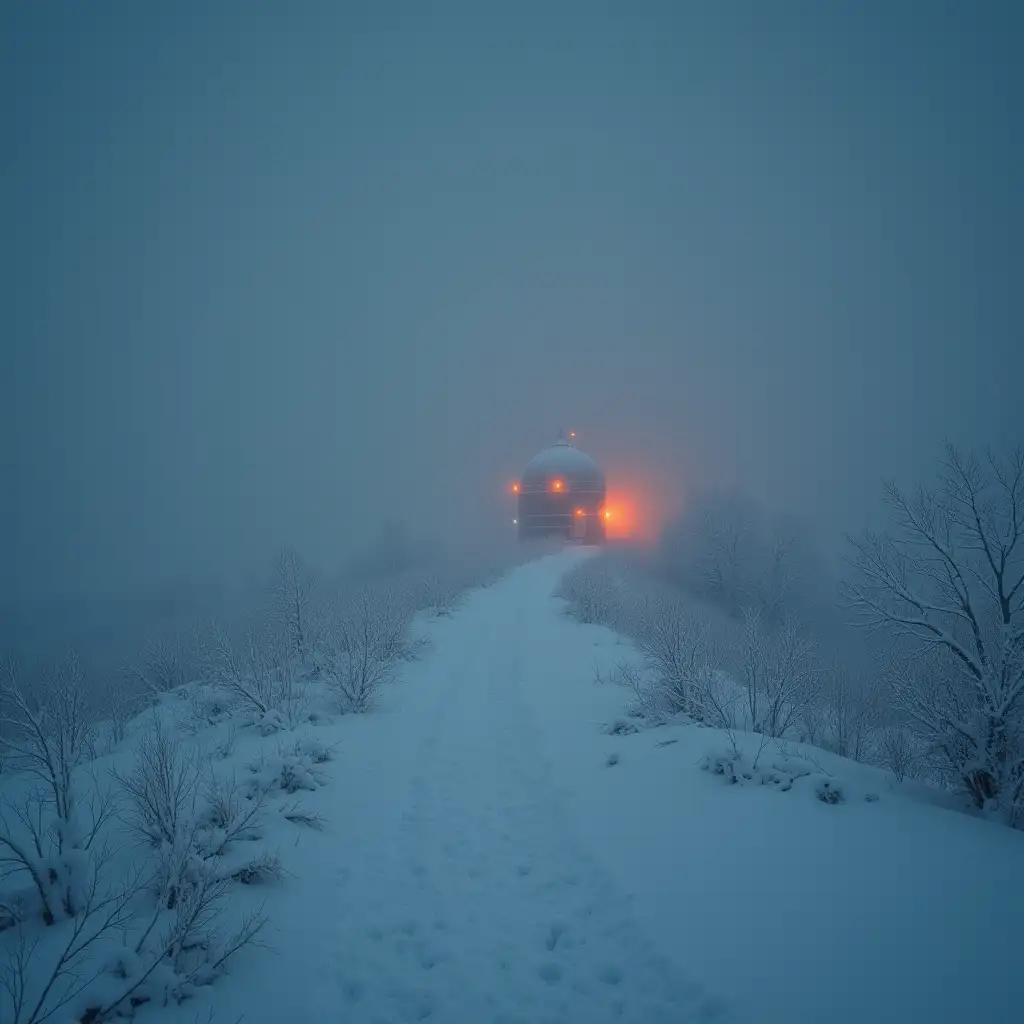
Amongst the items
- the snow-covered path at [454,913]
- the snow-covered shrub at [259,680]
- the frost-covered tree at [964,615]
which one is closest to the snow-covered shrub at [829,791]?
the frost-covered tree at [964,615]

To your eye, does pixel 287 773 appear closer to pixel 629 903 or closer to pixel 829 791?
pixel 629 903

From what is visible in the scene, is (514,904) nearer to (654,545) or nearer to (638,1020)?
(638,1020)

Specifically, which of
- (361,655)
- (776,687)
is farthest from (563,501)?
(776,687)

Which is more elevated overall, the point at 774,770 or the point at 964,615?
the point at 964,615

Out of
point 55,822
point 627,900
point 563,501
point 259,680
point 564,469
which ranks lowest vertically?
point 627,900

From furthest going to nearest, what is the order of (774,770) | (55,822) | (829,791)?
(774,770) → (829,791) → (55,822)

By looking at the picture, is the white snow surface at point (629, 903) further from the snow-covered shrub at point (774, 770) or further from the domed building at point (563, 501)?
the domed building at point (563, 501)

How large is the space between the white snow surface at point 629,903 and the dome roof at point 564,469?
1395 inches

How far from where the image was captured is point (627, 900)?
409 cm

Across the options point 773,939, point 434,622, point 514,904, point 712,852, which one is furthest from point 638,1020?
point 434,622

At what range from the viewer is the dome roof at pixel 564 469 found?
137 ft

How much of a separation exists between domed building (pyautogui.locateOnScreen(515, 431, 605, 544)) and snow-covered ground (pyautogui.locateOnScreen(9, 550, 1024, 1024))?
34704mm

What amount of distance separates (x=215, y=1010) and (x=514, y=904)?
83.7 inches

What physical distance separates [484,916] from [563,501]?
3760cm
